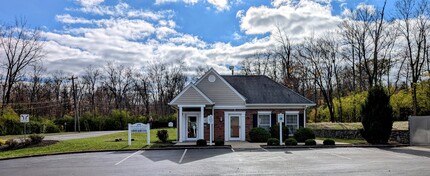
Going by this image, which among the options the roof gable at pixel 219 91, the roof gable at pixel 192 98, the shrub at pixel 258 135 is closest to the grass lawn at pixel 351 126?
the shrub at pixel 258 135

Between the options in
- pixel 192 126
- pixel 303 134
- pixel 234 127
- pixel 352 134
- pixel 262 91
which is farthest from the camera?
pixel 352 134

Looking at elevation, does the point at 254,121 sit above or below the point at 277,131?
above

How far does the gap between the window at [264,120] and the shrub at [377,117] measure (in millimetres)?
6455

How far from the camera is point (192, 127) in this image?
27781 millimetres

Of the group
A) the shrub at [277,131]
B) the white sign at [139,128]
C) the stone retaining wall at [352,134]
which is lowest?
the stone retaining wall at [352,134]

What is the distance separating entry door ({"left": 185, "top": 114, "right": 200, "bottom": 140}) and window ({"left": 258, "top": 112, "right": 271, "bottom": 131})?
14.9ft

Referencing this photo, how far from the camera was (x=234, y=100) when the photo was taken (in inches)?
1102

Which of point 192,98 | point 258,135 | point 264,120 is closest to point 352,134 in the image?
point 264,120

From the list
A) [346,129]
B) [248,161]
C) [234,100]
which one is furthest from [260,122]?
[248,161]

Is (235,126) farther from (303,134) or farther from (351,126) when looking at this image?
(351,126)

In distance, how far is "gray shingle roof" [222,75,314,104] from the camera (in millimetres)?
28406

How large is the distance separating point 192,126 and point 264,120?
5224 mm

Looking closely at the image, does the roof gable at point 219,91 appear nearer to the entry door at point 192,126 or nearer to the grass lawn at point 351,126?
the entry door at point 192,126

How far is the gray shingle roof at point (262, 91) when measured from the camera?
93.2 feet
